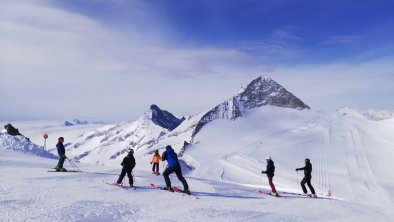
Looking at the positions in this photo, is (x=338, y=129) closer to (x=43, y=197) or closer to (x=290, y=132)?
(x=290, y=132)

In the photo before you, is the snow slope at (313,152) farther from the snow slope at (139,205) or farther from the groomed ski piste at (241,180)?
the snow slope at (139,205)

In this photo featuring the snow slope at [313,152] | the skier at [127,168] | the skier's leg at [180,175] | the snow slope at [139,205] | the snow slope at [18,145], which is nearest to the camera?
the snow slope at [139,205]

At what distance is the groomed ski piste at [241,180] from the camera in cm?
1467

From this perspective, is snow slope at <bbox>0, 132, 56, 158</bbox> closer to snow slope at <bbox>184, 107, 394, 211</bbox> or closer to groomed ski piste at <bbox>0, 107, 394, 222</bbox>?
groomed ski piste at <bbox>0, 107, 394, 222</bbox>

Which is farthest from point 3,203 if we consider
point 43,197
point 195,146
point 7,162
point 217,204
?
point 195,146

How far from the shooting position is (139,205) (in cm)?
1535

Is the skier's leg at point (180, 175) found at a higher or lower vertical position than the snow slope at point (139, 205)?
higher

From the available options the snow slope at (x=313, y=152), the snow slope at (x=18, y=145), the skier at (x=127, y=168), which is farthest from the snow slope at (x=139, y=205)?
the snow slope at (x=313, y=152)

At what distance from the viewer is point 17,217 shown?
12289 mm

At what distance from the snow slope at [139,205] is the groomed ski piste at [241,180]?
0.03 meters

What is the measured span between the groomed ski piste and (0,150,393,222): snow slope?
0.03 meters

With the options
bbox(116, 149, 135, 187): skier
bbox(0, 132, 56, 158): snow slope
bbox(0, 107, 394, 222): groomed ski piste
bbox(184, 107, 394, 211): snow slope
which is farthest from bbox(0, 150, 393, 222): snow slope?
bbox(184, 107, 394, 211): snow slope

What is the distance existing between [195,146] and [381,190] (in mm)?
89042

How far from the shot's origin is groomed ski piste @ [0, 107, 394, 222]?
14.7 meters
